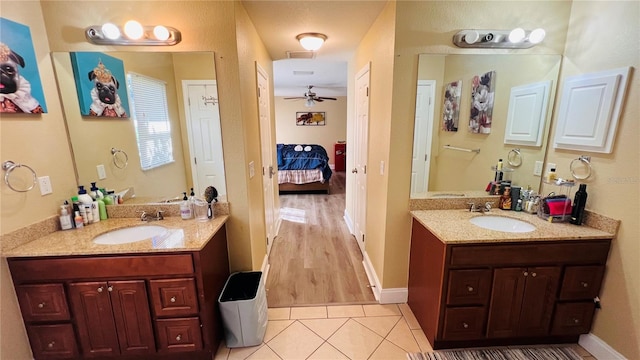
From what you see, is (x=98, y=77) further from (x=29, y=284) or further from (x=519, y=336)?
(x=519, y=336)

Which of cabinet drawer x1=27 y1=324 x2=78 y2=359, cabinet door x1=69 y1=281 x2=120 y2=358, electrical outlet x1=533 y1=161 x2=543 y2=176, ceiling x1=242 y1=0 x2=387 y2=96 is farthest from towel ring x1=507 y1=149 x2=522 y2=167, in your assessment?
cabinet drawer x1=27 y1=324 x2=78 y2=359

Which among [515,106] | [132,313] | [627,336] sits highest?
[515,106]

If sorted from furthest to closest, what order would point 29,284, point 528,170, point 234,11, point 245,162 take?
point 528,170 → point 245,162 → point 234,11 → point 29,284

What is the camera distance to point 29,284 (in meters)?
1.49

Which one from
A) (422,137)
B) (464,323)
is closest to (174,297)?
(464,323)

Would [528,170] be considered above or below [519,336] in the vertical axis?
above

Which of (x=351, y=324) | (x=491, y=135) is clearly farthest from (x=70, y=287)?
(x=491, y=135)

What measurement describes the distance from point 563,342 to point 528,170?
1.23m

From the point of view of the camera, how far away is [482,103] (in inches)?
83.0

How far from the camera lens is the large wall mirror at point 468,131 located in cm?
196

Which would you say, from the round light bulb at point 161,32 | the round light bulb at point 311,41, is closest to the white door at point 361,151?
the round light bulb at point 311,41

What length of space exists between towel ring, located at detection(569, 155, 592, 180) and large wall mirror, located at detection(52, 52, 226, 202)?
Answer: 2477 mm

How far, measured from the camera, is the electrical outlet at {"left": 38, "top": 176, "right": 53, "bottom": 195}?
165cm

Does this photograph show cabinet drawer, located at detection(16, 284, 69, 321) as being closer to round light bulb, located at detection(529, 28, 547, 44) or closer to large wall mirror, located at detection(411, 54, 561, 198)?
large wall mirror, located at detection(411, 54, 561, 198)
